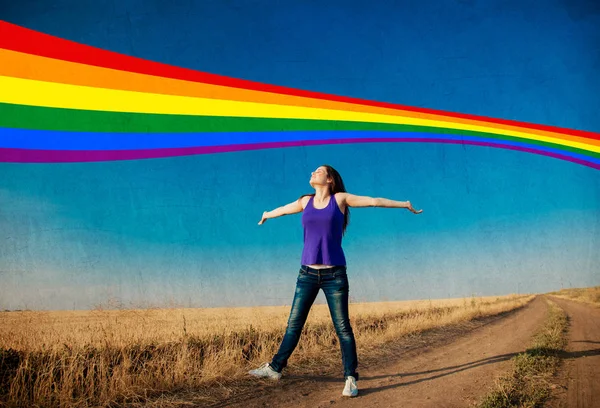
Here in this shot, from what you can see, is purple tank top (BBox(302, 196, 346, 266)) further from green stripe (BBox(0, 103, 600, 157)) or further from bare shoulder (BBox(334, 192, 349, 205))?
green stripe (BBox(0, 103, 600, 157))

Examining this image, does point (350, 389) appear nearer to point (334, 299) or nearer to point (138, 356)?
point (334, 299)

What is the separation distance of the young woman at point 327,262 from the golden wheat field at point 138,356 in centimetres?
73

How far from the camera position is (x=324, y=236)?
418 centimetres

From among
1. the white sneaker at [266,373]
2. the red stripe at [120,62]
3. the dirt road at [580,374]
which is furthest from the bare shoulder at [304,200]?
the red stripe at [120,62]

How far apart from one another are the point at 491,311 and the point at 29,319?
1220 cm

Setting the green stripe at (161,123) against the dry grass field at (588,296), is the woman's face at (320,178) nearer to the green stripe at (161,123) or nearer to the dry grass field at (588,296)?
the green stripe at (161,123)

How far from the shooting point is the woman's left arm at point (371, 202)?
163 inches

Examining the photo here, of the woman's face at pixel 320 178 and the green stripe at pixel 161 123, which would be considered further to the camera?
the green stripe at pixel 161 123

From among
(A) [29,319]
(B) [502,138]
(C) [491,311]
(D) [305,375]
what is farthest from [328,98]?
(C) [491,311]

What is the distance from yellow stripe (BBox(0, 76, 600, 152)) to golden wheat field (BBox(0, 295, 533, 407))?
11.1 ft

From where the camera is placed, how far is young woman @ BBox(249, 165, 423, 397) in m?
4.15

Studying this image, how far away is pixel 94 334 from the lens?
18.4ft

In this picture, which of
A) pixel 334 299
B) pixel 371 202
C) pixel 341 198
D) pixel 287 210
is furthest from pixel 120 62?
pixel 334 299

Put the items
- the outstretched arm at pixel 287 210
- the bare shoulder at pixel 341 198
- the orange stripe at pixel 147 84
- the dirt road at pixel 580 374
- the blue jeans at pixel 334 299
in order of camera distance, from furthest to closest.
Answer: the orange stripe at pixel 147 84 < the outstretched arm at pixel 287 210 < the bare shoulder at pixel 341 198 < the blue jeans at pixel 334 299 < the dirt road at pixel 580 374
